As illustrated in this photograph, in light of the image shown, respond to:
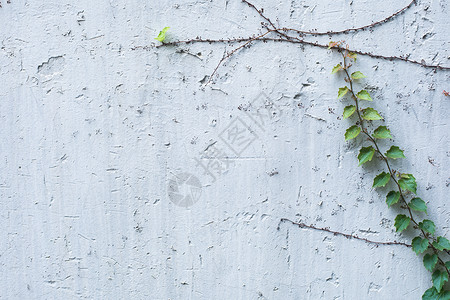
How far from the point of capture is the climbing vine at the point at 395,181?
1623 millimetres

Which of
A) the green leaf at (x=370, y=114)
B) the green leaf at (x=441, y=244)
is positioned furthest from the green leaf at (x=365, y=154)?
the green leaf at (x=441, y=244)

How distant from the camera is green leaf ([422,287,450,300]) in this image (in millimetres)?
1646

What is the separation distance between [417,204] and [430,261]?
27 cm

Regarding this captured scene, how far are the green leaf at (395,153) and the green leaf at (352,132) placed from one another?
0.16m

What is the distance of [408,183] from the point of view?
1.63 m

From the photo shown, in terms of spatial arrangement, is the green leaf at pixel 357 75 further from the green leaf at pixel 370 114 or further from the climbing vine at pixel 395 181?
the green leaf at pixel 370 114

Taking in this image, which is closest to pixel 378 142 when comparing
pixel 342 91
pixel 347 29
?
pixel 342 91

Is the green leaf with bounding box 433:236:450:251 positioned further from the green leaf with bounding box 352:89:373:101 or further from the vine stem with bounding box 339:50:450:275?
the green leaf with bounding box 352:89:373:101

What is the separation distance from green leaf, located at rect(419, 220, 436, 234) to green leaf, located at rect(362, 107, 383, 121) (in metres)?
0.52

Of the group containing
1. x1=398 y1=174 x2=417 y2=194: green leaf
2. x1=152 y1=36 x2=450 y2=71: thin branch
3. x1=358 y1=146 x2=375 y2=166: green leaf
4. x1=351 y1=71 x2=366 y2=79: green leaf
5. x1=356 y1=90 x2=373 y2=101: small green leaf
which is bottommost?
x1=398 y1=174 x2=417 y2=194: green leaf

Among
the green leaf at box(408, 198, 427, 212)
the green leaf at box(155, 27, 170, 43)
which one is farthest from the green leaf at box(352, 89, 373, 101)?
the green leaf at box(155, 27, 170, 43)

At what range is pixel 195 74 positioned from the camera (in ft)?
5.68

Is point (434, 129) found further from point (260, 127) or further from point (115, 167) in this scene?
point (115, 167)

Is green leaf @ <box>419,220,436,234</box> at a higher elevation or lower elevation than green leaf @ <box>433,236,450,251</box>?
higher
